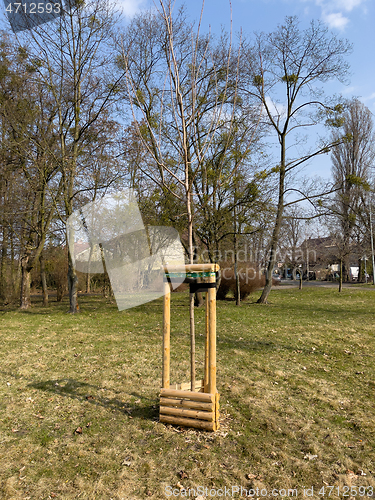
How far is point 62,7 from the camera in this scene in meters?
12.4

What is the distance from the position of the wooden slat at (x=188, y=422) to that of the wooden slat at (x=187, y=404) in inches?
5.1

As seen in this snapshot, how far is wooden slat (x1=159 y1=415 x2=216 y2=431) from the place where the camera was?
3.65 metres

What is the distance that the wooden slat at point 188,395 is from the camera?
3.62m

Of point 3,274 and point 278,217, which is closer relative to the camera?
point 278,217

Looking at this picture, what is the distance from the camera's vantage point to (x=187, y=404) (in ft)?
12.2

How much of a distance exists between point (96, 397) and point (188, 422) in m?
1.56

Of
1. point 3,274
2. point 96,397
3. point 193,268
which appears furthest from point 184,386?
point 3,274

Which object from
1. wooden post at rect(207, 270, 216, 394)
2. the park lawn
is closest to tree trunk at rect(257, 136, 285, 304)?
the park lawn

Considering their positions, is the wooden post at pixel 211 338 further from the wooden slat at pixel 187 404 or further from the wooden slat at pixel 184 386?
the wooden slat at pixel 184 386

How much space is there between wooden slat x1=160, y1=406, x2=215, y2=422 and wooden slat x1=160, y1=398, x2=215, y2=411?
0.04 m

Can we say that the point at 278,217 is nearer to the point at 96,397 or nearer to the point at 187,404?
the point at 96,397

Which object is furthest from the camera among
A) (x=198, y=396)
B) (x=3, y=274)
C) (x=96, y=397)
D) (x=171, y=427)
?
(x=3, y=274)

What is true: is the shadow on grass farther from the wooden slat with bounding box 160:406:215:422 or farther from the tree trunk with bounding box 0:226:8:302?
the tree trunk with bounding box 0:226:8:302

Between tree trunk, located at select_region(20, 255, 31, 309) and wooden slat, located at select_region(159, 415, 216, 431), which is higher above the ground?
tree trunk, located at select_region(20, 255, 31, 309)
